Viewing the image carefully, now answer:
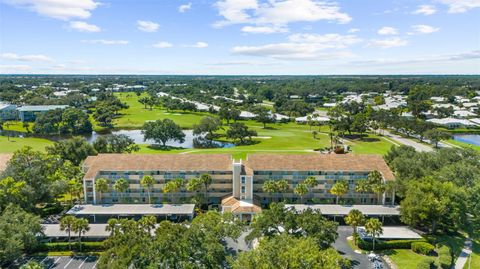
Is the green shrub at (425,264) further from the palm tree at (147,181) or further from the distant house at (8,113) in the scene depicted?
the distant house at (8,113)

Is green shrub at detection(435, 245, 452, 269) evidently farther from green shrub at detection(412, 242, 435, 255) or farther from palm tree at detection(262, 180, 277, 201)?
palm tree at detection(262, 180, 277, 201)

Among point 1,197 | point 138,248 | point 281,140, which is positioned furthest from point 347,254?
point 281,140

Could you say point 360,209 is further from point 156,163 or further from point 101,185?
point 101,185

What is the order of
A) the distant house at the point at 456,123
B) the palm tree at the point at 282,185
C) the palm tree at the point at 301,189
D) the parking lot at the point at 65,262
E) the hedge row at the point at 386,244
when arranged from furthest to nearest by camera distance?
the distant house at the point at 456,123 < the palm tree at the point at 282,185 < the palm tree at the point at 301,189 < the hedge row at the point at 386,244 < the parking lot at the point at 65,262

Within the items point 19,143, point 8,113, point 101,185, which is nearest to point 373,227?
point 101,185

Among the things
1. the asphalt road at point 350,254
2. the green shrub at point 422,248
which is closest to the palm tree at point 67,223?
the asphalt road at point 350,254

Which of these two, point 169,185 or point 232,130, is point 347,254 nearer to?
point 169,185

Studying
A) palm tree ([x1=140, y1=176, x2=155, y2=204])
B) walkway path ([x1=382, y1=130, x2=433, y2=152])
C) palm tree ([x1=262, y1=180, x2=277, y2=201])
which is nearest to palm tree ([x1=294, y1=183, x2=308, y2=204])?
palm tree ([x1=262, y1=180, x2=277, y2=201])
